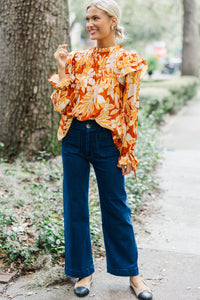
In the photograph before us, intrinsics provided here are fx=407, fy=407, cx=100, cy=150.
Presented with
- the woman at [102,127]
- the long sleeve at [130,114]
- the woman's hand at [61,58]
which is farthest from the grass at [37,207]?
the woman's hand at [61,58]

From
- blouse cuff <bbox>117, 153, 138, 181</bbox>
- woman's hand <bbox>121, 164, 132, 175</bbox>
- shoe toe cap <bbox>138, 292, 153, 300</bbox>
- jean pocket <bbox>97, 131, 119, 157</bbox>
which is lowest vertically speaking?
shoe toe cap <bbox>138, 292, 153, 300</bbox>

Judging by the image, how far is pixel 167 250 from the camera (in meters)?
3.79

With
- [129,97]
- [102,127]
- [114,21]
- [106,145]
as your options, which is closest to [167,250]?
[106,145]

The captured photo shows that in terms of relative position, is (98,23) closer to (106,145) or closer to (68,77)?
(68,77)

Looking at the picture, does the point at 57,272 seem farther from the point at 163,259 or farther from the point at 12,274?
the point at 163,259

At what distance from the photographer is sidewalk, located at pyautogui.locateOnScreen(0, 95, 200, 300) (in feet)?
9.91

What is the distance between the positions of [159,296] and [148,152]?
12.3 ft

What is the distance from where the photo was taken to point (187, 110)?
14508 mm

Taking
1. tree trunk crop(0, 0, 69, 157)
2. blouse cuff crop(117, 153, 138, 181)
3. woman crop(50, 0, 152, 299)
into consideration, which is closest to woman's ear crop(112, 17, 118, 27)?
woman crop(50, 0, 152, 299)

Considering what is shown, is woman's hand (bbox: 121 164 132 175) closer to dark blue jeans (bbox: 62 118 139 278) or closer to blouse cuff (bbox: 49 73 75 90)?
dark blue jeans (bbox: 62 118 139 278)

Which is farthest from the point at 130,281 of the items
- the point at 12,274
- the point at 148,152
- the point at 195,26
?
the point at 195,26

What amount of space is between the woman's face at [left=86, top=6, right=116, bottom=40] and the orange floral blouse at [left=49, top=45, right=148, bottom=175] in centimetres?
10

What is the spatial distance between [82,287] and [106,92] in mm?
1438

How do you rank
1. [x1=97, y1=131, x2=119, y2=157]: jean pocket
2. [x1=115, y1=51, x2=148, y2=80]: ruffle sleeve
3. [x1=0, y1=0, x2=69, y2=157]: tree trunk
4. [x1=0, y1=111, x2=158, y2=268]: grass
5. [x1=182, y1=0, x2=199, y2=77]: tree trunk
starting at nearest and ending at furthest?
[x1=115, y1=51, x2=148, y2=80]: ruffle sleeve < [x1=97, y1=131, x2=119, y2=157]: jean pocket < [x1=0, y1=111, x2=158, y2=268]: grass < [x1=0, y1=0, x2=69, y2=157]: tree trunk < [x1=182, y1=0, x2=199, y2=77]: tree trunk
